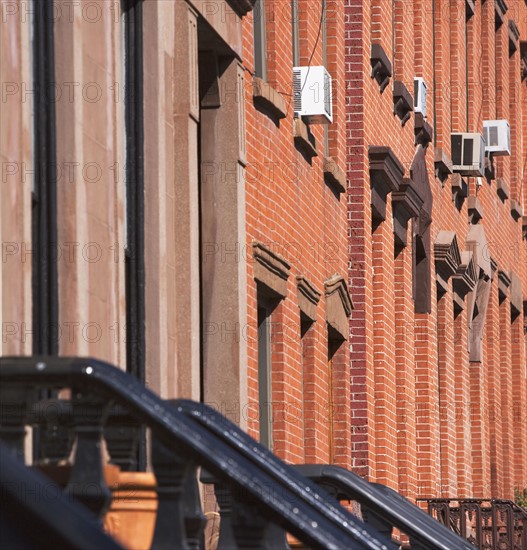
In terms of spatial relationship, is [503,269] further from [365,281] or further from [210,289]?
[210,289]

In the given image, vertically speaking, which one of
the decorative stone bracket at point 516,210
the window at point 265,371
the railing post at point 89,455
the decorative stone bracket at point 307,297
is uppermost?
the decorative stone bracket at point 516,210

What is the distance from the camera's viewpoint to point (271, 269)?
1283 centimetres

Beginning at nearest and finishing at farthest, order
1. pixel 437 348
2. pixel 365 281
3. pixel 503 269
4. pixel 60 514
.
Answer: pixel 60 514 < pixel 365 281 < pixel 437 348 < pixel 503 269

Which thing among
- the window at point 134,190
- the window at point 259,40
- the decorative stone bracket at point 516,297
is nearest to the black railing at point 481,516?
the window at point 259,40

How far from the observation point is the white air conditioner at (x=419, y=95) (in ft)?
66.9

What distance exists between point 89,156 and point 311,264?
6.17m

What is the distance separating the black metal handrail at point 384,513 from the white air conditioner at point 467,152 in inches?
602

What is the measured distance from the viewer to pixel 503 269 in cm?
2792

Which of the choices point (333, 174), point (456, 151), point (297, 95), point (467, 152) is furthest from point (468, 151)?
point (297, 95)

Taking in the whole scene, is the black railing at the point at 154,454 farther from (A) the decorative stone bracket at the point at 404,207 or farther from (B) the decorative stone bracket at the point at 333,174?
(A) the decorative stone bracket at the point at 404,207

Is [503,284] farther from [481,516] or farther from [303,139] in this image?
[303,139]

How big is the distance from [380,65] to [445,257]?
13.8 ft

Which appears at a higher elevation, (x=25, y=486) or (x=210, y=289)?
(x=210, y=289)

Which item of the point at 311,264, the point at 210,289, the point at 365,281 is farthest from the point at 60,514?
the point at 365,281
